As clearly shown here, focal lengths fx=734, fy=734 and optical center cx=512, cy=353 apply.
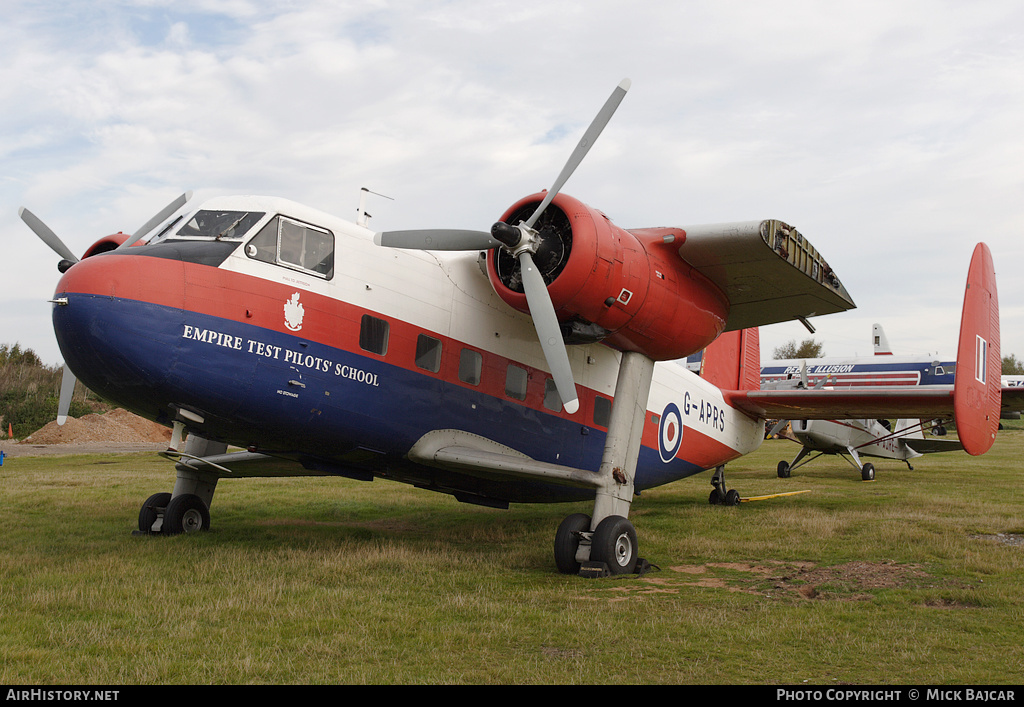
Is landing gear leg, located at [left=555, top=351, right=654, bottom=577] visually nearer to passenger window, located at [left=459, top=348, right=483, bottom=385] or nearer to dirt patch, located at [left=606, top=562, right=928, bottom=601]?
dirt patch, located at [left=606, top=562, right=928, bottom=601]

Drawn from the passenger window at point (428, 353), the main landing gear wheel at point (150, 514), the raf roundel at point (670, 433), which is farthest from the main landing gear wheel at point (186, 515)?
the raf roundel at point (670, 433)

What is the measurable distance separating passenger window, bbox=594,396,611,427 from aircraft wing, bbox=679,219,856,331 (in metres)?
2.55

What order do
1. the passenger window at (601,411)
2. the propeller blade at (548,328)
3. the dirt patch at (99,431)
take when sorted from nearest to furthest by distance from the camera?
1. the propeller blade at (548,328)
2. the passenger window at (601,411)
3. the dirt patch at (99,431)

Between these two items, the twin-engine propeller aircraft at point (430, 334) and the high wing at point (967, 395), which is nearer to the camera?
the twin-engine propeller aircraft at point (430, 334)

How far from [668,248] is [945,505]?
1014cm

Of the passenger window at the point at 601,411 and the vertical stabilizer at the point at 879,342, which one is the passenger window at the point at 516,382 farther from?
the vertical stabilizer at the point at 879,342

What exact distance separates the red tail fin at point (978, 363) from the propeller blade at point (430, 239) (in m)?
7.53

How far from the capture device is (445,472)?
426 inches

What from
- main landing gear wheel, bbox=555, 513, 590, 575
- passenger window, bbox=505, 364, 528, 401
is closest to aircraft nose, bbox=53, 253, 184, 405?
passenger window, bbox=505, 364, 528, 401

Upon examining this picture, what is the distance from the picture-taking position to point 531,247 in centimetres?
930

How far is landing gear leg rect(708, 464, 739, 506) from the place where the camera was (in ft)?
57.8

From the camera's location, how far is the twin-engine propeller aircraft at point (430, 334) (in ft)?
A: 27.2
